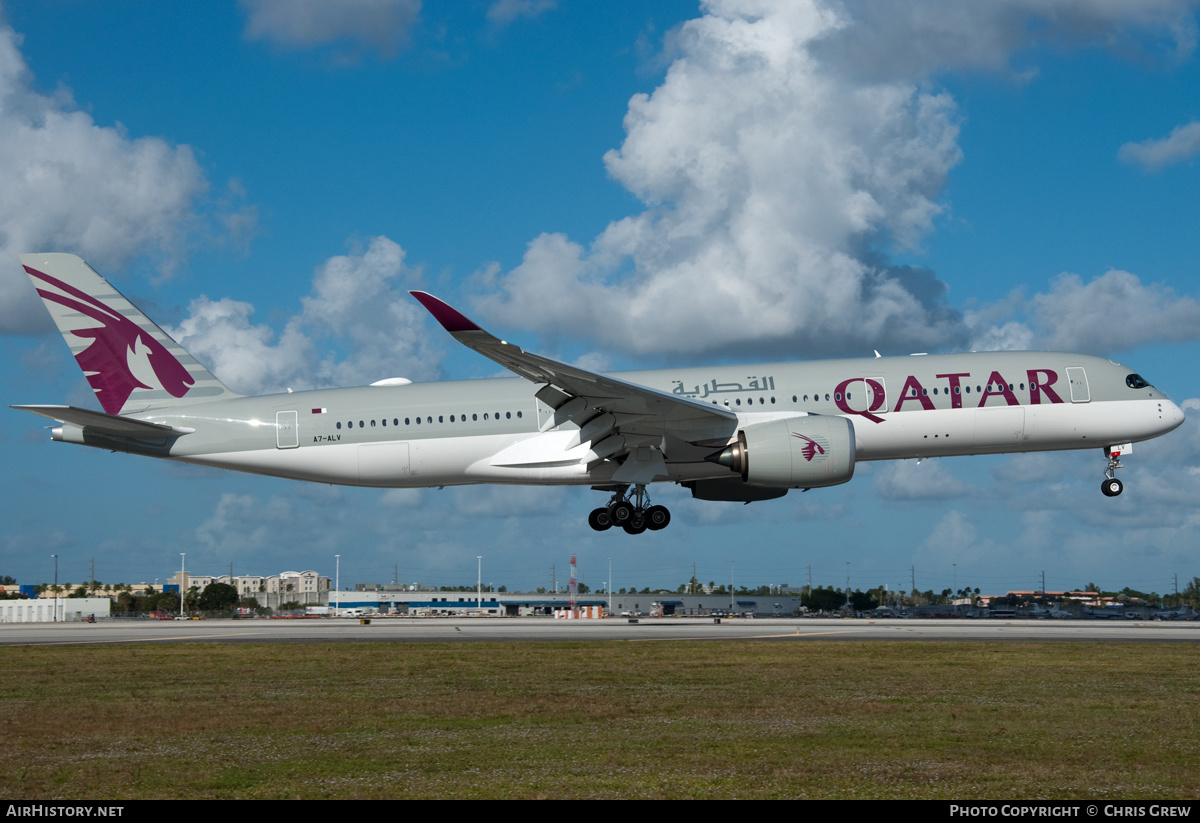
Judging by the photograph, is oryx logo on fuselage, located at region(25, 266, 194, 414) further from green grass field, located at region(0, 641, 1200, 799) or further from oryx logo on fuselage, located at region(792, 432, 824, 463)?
oryx logo on fuselage, located at region(792, 432, 824, 463)

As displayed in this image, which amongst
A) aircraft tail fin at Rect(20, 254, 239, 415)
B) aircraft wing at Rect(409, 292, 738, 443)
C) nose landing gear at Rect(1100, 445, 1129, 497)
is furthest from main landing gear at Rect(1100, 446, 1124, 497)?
aircraft tail fin at Rect(20, 254, 239, 415)

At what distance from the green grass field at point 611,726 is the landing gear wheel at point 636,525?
6.21 metres

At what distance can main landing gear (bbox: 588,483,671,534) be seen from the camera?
3228cm

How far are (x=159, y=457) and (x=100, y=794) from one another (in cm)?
2313

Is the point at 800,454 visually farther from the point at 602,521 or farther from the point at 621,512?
the point at 602,521

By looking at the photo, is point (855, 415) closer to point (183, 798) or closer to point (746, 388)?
point (746, 388)

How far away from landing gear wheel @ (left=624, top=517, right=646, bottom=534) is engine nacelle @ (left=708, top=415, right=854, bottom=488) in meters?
4.55

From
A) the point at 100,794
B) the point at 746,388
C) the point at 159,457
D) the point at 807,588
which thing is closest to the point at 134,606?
the point at 807,588

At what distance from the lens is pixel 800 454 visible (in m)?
28.6

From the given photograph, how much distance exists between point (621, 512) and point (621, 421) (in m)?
3.86

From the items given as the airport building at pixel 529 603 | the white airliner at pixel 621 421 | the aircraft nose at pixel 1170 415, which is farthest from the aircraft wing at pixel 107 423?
the airport building at pixel 529 603

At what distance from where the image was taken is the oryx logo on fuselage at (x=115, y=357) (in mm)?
33562

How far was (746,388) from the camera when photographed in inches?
1229

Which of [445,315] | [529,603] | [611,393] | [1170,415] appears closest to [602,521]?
[611,393]
